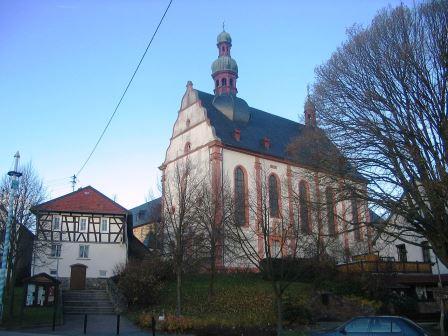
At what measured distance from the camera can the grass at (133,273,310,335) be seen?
21188 mm

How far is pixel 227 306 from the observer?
81.4 feet

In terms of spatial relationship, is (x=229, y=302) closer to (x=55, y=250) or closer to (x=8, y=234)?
(x=8, y=234)

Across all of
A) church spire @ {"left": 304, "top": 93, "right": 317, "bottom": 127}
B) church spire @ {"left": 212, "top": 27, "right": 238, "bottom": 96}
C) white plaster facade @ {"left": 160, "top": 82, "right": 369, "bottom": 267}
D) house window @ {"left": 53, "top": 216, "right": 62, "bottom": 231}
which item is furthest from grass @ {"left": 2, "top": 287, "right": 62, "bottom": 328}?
church spire @ {"left": 212, "top": 27, "right": 238, "bottom": 96}

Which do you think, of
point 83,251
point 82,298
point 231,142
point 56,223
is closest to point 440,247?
point 82,298

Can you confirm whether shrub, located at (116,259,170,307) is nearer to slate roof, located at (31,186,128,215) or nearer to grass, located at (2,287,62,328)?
grass, located at (2,287,62,328)

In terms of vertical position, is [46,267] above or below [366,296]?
above

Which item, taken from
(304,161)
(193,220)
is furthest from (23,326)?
(304,161)

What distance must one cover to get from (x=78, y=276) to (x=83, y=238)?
2910 mm

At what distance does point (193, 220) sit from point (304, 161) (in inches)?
435

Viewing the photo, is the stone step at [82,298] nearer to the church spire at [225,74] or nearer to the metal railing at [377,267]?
the metal railing at [377,267]

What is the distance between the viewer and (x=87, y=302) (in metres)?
27.6

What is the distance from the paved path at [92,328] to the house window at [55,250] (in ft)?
38.5

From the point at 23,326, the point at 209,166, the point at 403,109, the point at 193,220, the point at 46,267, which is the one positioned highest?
the point at 209,166

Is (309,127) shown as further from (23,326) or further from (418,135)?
(23,326)
